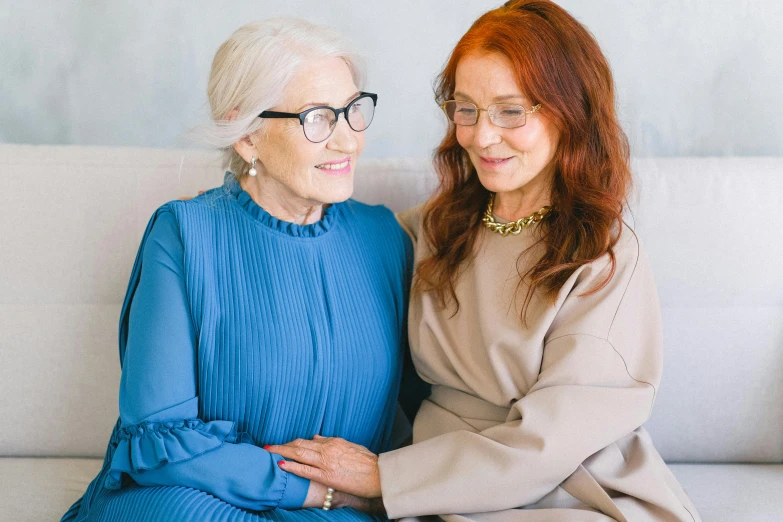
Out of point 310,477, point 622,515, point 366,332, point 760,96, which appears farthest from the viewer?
point 760,96

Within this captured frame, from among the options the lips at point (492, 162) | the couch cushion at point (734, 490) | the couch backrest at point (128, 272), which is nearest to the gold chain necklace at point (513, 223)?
the lips at point (492, 162)

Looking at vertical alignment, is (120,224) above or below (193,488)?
above

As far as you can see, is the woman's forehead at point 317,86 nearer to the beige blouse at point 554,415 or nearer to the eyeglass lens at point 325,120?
the eyeglass lens at point 325,120

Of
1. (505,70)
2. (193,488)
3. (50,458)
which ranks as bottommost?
(50,458)

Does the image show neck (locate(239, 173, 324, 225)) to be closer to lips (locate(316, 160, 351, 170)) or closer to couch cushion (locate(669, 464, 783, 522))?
lips (locate(316, 160, 351, 170))

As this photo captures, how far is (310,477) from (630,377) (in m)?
0.72

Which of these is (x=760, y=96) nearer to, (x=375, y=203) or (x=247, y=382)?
(x=375, y=203)

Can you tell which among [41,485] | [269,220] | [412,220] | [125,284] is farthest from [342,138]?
[41,485]

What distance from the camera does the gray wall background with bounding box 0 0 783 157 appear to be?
2432 millimetres

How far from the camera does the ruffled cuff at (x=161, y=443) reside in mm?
1565

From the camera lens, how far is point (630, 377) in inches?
64.3

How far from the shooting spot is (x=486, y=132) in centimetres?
165

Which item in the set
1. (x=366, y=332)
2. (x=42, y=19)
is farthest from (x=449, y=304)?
(x=42, y=19)

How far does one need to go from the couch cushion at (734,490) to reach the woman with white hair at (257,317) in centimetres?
82
